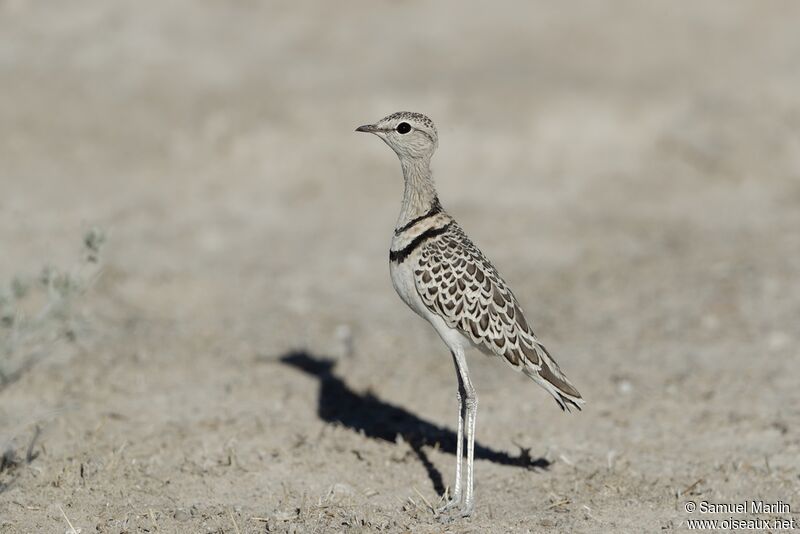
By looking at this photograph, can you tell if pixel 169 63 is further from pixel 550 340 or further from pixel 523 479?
pixel 523 479

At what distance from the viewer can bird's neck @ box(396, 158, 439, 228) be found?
5.15m

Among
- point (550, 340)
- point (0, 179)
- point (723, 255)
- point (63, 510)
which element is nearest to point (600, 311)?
point (550, 340)

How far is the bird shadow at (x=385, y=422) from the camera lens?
5.70 meters

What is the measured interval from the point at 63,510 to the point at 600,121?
28.4 ft

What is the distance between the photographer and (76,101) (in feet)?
37.7

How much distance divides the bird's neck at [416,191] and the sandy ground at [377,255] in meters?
1.49

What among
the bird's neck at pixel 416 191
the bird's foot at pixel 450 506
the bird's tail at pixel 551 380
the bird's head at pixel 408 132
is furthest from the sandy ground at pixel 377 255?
the bird's head at pixel 408 132

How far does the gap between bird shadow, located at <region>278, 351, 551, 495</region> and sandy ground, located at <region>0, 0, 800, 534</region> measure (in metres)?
0.02

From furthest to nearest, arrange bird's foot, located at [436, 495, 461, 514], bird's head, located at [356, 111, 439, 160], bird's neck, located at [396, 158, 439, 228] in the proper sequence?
bird's neck, located at [396, 158, 439, 228], bird's head, located at [356, 111, 439, 160], bird's foot, located at [436, 495, 461, 514]

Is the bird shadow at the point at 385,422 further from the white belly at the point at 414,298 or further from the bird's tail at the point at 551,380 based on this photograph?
the white belly at the point at 414,298

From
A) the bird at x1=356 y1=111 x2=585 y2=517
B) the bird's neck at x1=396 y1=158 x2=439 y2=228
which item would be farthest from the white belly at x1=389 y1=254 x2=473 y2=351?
the bird's neck at x1=396 y1=158 x2=439 y2=228

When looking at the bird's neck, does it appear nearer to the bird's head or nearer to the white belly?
the bird's head

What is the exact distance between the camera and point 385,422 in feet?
20.9

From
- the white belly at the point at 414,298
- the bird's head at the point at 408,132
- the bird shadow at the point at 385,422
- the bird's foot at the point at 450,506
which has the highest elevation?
the bird's head at the point at 408,132
